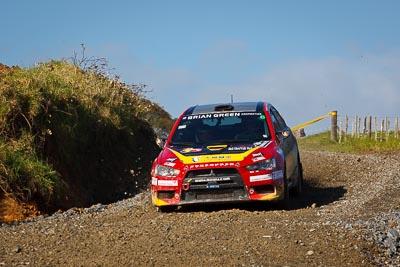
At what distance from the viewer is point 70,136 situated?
678 inches

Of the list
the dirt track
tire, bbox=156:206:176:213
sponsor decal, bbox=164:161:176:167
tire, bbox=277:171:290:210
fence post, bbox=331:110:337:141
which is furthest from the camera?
fence post, bbox=331:110:337:141

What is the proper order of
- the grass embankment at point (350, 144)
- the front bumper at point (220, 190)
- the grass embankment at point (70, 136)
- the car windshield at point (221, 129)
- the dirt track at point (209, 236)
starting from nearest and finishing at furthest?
the dirt track at point (209, 236)
the front bumper at point (220, 190)
the car windshield at point (221, 129)
the grass embankment at point (70, 136)
the grass embankment at point (350, 144)

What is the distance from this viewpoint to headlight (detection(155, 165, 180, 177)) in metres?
12.7

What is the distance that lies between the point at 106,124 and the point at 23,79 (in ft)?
11.8

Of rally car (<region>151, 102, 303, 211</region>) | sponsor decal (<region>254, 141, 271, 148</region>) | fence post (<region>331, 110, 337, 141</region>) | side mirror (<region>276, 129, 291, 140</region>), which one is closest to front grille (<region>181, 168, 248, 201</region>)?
rally car (<region>151, 102, 303, 211</region>)

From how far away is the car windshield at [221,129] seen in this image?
13.6 metres

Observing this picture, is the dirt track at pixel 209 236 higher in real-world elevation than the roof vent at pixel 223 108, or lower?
lower

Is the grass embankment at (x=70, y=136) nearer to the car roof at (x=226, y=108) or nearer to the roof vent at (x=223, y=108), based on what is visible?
the car roof at (x=226, y=108)

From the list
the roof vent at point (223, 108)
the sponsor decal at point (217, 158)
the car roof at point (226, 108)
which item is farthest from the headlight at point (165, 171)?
the roof vent at point (223, 108)

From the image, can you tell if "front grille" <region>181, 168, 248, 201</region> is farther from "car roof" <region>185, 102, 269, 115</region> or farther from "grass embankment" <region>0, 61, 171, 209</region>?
"grass embankment" <region>0, 61, 171, 209</region>

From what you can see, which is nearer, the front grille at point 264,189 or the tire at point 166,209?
the front grille at point 264,189

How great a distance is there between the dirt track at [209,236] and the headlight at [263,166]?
2.07ft

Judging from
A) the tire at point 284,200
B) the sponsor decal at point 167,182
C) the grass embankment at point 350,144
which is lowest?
the grass embankment at point 350,144

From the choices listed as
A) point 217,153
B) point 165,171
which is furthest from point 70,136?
point 217,153
